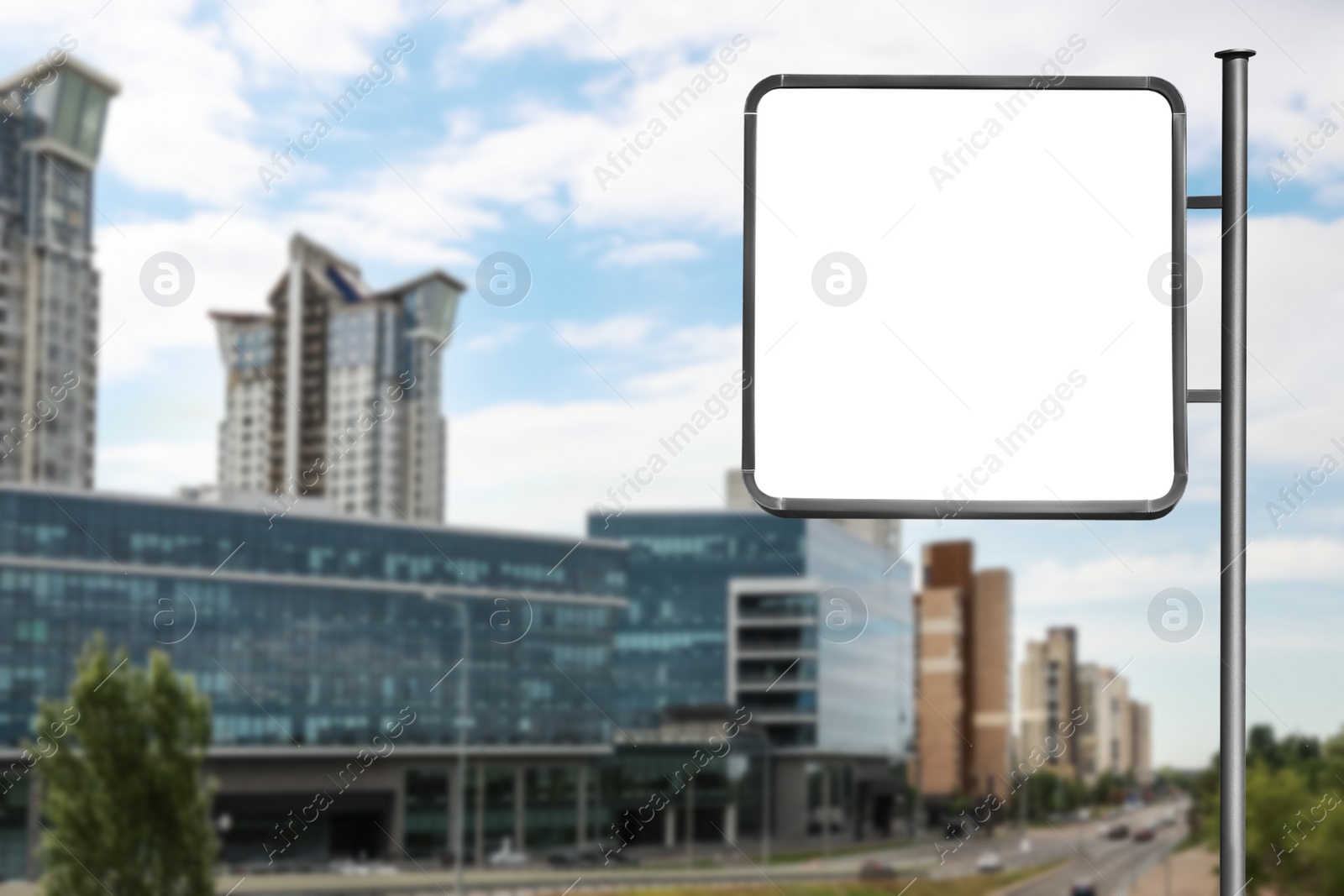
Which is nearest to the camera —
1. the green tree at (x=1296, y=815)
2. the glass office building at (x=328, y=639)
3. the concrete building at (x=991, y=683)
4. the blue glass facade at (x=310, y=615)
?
the green tree at (x=1296, y=815)

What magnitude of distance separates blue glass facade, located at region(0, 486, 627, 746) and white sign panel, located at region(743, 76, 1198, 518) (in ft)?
129

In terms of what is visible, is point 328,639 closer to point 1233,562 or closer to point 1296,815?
point 1296,815

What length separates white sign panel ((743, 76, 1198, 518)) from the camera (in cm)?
101

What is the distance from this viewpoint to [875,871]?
165ft

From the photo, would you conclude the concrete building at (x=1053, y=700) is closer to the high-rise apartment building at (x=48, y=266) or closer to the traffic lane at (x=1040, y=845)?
the traffic lane at (x=1040, y=845)

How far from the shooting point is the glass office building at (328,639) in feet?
125

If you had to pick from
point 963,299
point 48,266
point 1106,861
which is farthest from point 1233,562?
point 1106,861

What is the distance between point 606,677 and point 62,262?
85.0 feet

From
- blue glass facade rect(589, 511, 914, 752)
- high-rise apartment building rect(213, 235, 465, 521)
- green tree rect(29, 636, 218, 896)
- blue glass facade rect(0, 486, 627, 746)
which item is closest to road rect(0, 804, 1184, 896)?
blue glass facade rect(0, 486, 627, 746)

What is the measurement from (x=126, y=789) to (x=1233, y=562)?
23.9 metres

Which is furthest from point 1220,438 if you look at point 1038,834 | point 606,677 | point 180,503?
point 1038,834

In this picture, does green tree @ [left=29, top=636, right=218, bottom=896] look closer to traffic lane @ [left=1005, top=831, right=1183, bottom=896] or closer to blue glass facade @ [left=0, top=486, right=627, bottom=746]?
blue glass facade @ [left=0, top=486, right=627, bottom=746]

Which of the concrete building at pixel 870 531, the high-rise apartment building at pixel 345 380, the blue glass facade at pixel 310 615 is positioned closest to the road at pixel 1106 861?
the concrete building at pixel 870 531

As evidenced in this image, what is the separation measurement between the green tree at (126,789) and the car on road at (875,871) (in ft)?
103
